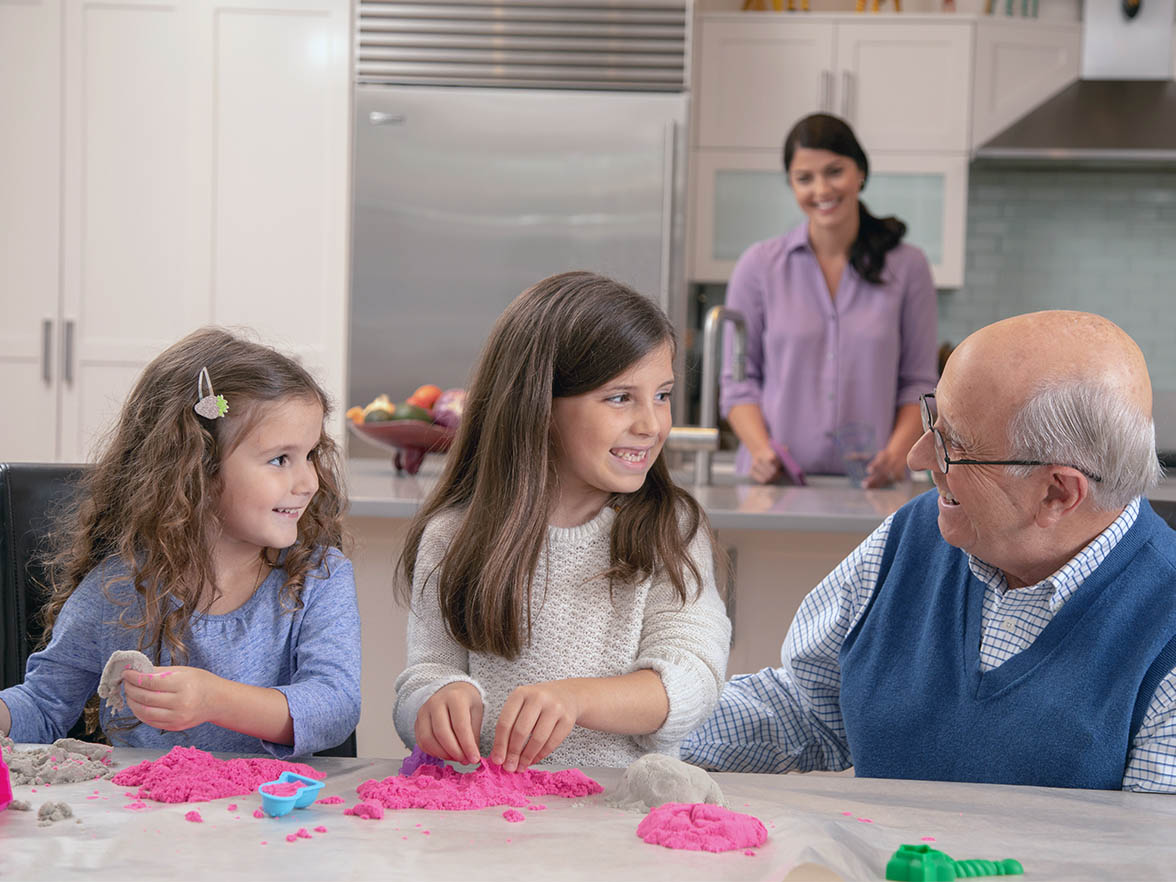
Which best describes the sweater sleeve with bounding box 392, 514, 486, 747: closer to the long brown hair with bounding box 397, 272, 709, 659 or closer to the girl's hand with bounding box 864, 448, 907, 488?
the long brown hair with bounding box 397, 272, 709, 659

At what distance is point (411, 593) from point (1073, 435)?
725 millimetres

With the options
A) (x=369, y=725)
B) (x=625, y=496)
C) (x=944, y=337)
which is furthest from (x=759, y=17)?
(x=625, y=496)

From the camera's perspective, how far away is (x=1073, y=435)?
1148mm

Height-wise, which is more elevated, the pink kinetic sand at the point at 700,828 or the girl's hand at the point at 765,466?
the girl's hand at the point at 765,466

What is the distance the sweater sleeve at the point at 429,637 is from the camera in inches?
49.5

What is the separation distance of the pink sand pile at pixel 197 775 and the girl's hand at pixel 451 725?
0.35ft

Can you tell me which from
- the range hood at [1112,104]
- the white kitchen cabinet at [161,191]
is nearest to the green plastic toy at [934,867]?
the white kitchen cabinet at [161,191]

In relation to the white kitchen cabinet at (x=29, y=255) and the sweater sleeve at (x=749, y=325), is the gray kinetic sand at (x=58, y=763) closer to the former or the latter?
the sweater sleeve at (x=749, y=325)

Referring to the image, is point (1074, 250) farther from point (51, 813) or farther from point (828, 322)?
point (51, 813)

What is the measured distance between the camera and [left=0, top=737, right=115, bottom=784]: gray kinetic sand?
0.99 m

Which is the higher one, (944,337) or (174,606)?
(944,337)

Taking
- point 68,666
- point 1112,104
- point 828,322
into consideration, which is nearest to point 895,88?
point 1112,104

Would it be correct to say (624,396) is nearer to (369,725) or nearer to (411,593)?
(411,593)

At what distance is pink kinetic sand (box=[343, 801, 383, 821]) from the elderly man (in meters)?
0.58
